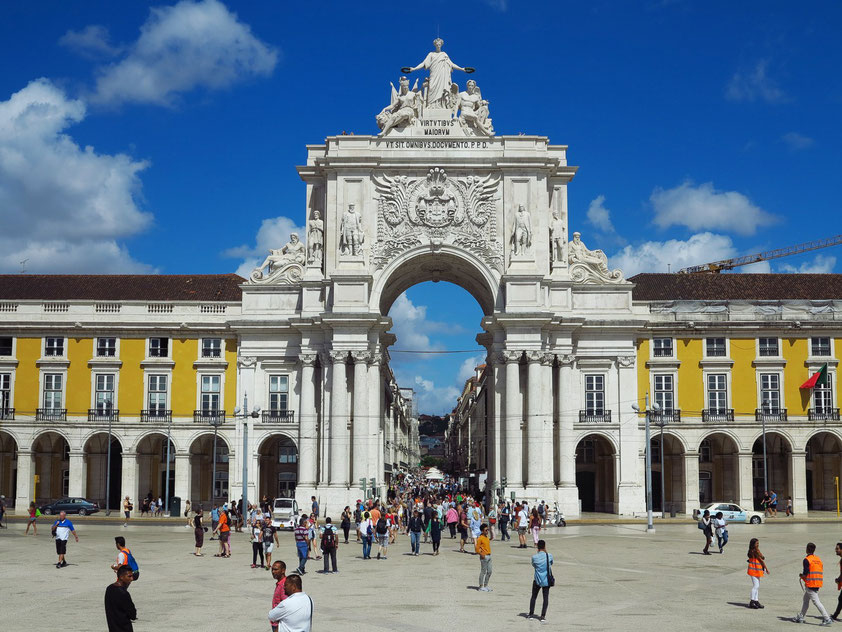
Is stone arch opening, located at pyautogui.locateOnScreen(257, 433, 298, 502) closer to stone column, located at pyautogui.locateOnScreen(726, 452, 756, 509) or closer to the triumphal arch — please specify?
the triumphal arch

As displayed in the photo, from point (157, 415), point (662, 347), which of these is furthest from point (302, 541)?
point (662, 347)

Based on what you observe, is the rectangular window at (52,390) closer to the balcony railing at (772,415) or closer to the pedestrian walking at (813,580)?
the balcony railing at (772,415)

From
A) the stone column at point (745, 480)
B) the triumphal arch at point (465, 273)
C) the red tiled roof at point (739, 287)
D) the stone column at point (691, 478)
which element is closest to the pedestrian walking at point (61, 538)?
the triumphal arch at point (465, 273)

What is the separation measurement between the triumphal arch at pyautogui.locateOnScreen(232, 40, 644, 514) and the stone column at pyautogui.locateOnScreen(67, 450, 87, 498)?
1183 cm

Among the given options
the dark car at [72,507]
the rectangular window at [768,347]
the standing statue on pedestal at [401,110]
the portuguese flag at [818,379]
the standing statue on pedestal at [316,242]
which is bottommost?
the dark car at [72,507]

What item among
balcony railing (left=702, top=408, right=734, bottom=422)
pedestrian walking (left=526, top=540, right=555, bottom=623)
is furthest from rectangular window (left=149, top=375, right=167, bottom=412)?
pedestrian walking (left=526, top=540, right=555, bottom=623)

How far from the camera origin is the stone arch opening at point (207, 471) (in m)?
71.7

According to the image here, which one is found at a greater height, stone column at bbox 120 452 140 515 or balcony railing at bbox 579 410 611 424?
balcony railing at bbox 579 410 611 424

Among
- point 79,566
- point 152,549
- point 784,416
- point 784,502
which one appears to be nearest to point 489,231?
point 784,416

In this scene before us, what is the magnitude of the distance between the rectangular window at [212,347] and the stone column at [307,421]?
20.1 ft

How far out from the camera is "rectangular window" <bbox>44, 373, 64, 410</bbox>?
69188 mm

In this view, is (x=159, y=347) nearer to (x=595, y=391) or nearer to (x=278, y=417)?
(x=278, y=417)

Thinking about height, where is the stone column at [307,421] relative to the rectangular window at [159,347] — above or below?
below

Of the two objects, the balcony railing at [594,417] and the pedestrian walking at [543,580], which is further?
the balcony railing at [594,417]
